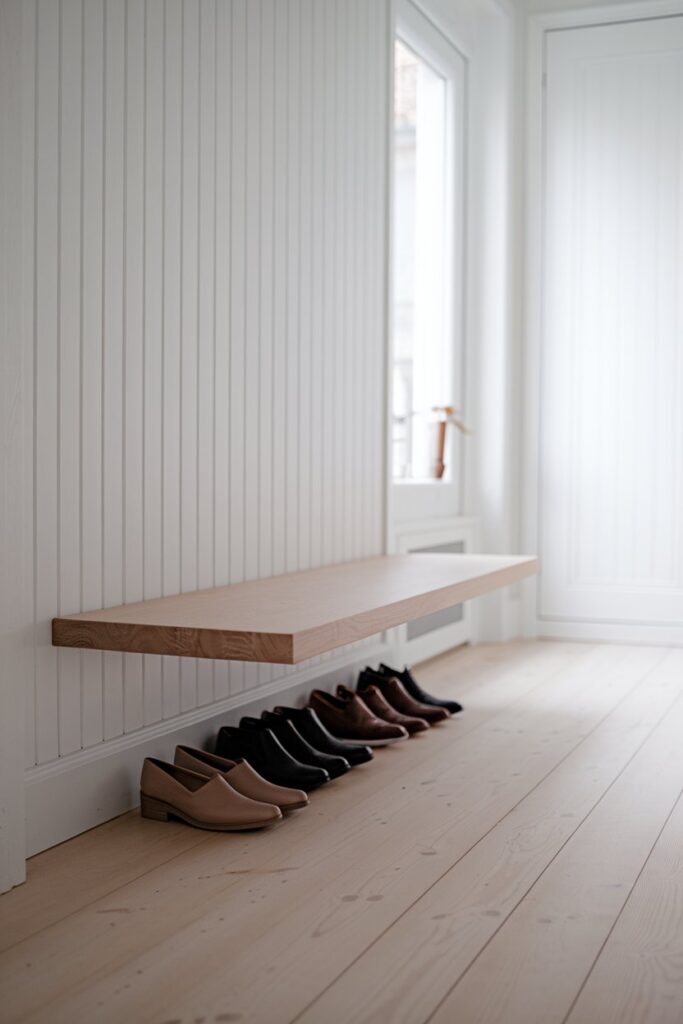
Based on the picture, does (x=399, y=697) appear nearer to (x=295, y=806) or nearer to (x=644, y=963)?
(x=295, y=806)

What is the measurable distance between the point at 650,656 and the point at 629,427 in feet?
3.14

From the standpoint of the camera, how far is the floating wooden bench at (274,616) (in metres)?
1.98

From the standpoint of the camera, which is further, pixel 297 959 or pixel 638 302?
pixel 638 302

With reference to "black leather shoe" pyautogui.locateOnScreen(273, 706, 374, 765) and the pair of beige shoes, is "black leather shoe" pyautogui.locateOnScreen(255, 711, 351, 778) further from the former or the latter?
the pair of beige shoes

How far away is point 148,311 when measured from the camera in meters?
2.38

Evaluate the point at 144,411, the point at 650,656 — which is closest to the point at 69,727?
the point at 144,411

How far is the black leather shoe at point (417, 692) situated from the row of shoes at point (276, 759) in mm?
39

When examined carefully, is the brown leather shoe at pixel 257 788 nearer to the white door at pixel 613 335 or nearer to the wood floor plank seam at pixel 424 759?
the wood floor plank seam at pixel 424 759

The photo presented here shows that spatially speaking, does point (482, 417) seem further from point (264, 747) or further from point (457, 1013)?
point (457, 1013)

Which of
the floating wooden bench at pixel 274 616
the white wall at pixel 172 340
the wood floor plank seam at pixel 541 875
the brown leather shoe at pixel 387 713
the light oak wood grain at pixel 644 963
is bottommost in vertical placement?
the wood floor plank seam at pixel 541 875

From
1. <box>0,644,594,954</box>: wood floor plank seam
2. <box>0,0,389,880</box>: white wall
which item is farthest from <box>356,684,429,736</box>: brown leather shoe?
<box>0,0,389,880</box>: white wall

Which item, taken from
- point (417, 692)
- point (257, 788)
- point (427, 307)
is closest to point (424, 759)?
point (417, 692)

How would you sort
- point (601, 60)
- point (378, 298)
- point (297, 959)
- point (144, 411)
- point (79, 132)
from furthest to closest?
point (601, 60), point (378, 298), point (144, 411), point (79, 132), point (297, 959)

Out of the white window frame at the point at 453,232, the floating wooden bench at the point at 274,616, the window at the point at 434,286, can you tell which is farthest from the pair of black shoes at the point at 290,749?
the window at the point at 434,286
